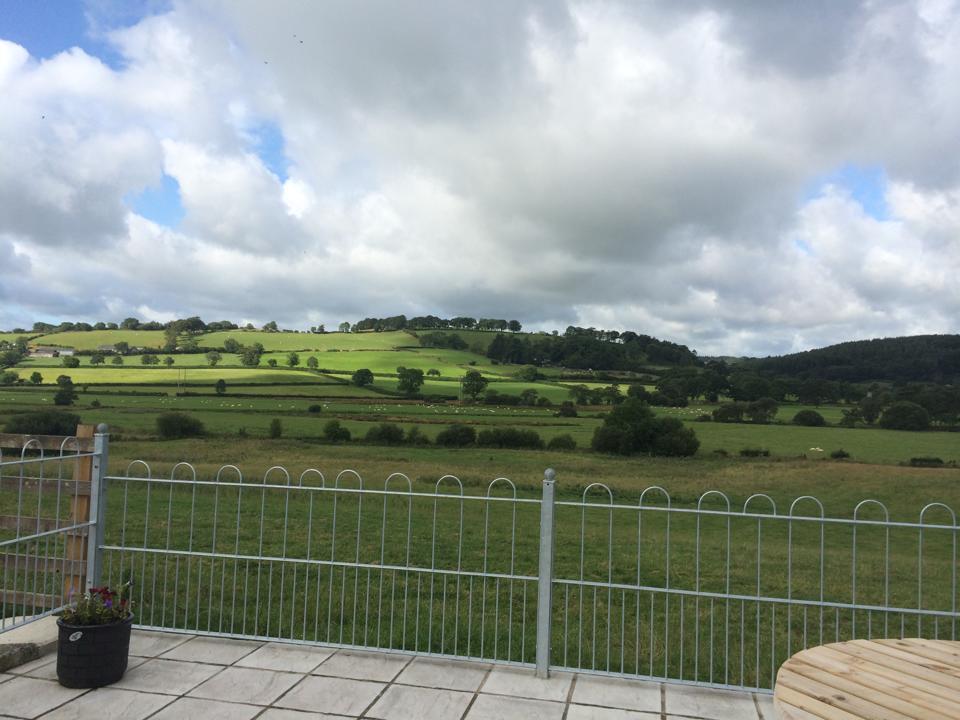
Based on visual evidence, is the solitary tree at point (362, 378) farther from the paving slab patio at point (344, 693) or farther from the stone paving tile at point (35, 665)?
the paving slab patio at point (344, 693)

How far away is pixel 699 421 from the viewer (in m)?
66.4

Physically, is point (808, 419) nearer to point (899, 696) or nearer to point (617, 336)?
point (617, 336)

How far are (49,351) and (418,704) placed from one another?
77.0m

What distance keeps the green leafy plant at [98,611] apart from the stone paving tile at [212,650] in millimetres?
649

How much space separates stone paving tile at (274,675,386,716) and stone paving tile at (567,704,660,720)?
1.26m

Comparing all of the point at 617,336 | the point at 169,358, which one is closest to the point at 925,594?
the point at 169,358

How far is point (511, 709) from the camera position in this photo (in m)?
4.13

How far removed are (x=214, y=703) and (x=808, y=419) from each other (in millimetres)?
70953

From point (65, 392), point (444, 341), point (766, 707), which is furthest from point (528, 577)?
point (444, 341)

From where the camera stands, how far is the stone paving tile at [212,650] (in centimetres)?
489

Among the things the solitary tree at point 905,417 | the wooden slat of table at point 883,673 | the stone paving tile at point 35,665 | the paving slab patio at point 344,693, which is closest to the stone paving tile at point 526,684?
the paving slab patio at point 344,693

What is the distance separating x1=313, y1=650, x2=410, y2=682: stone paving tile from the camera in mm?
4629

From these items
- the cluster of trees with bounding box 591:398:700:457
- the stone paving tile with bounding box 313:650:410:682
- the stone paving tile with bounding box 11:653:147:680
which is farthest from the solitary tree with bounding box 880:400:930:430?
the stone paving tile with bounding box 11:653:147:680

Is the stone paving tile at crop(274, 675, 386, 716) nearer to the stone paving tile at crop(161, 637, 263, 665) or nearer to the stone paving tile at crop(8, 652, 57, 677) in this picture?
the stone paving tile at crop(161, 637, 263, 665)
